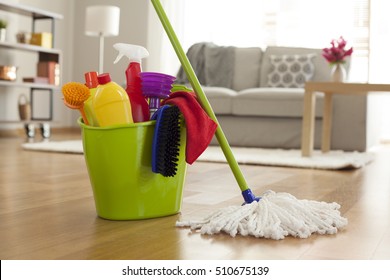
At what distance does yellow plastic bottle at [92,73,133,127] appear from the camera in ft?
4.51

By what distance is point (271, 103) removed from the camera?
14.0 feet

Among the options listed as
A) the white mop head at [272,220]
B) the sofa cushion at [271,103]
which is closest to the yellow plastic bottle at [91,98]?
the white mop head at [272,220]

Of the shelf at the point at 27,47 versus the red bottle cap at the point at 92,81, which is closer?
the red bottle cap at the point at 92,81

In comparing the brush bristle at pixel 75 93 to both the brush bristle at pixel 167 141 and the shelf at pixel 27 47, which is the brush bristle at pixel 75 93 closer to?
the brush bristle at pixel 167 141

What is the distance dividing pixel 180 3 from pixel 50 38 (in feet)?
4.51

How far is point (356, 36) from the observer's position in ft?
17.8

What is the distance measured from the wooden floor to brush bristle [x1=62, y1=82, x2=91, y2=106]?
0.29 meters

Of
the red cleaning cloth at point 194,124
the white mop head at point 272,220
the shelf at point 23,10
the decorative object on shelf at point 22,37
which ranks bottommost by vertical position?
the white mop head at point 272,220

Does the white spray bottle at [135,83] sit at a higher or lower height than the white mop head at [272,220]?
higher

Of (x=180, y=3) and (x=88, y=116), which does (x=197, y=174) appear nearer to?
(x=88, y=116)

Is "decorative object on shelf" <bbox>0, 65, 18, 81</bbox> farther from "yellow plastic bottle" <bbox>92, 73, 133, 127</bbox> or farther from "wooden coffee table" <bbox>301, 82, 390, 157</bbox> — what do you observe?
"yellow plastic bottle" <bbox>92, 73, 133, 127</bbox>

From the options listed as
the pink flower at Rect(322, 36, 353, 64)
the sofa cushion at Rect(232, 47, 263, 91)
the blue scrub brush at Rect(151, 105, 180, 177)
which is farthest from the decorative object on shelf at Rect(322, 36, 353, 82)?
the blue scrub brush at Rect(151, 105, 180, 177)

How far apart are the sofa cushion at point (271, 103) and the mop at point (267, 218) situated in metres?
2.80

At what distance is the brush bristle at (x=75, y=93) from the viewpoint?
136 centimetres
